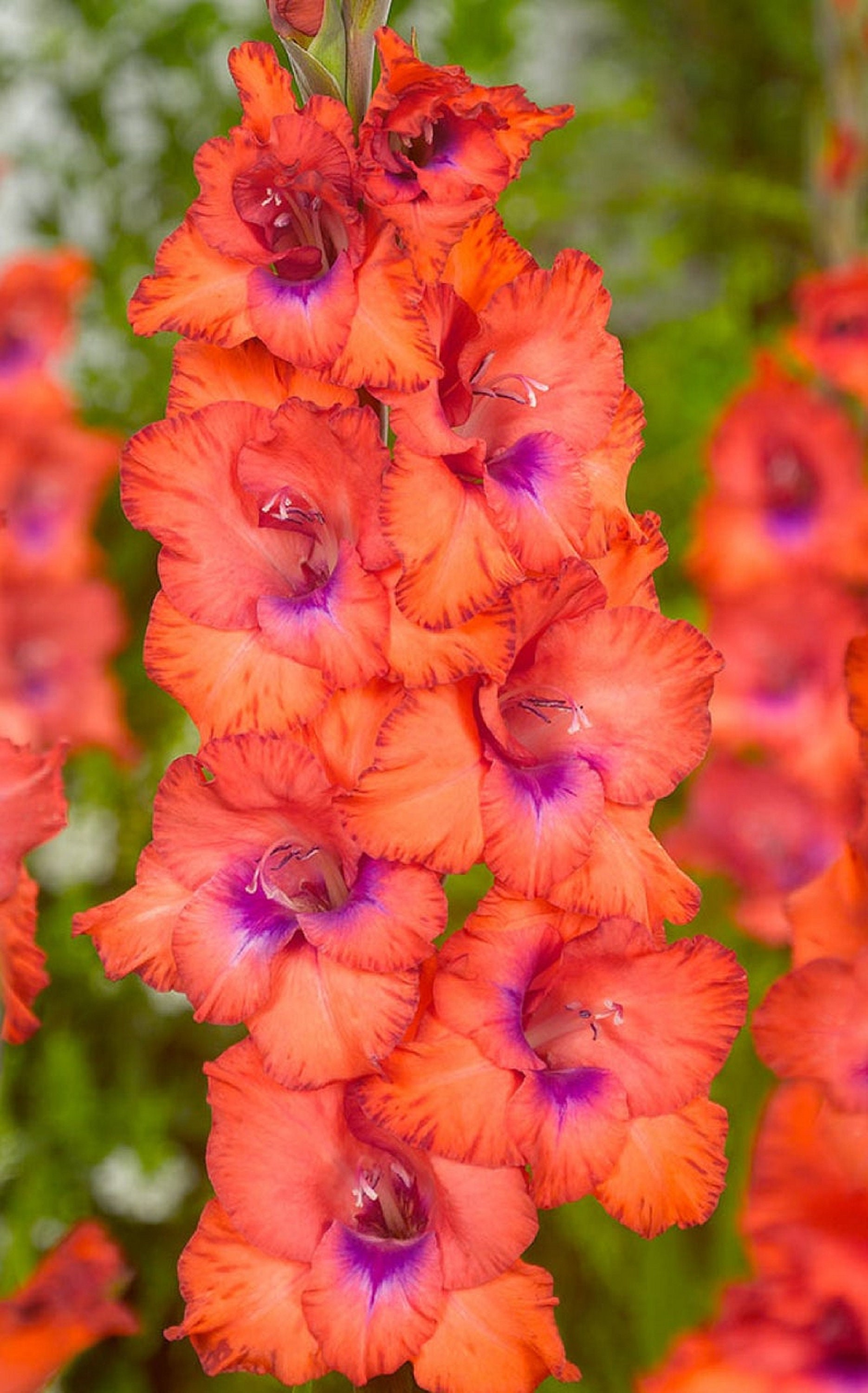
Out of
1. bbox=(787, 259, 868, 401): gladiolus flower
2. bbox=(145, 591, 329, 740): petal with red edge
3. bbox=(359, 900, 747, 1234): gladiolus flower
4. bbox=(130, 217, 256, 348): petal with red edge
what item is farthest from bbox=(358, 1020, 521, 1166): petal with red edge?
bbox=(787, 259, 868, 401): gladiolus flower

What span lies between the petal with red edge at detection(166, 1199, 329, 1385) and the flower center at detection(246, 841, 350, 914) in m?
0.10

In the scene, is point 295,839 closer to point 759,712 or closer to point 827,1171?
point 827,1171

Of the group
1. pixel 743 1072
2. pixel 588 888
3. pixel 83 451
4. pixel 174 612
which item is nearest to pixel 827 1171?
pixel 588 888

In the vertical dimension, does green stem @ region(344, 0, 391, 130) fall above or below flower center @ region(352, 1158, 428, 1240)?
above

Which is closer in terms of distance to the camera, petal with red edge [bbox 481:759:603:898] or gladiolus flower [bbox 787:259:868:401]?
petal with red edge [bbox 481:759:603:898]

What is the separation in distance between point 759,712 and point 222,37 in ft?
3.51

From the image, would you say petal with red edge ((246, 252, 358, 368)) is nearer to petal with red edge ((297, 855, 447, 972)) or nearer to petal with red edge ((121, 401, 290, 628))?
petal with red edge ((121, 401, 290, 628))

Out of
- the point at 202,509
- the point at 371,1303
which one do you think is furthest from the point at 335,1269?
the point at 202,509

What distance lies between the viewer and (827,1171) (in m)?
0.49

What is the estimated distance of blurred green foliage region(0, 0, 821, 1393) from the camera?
45.5 inches

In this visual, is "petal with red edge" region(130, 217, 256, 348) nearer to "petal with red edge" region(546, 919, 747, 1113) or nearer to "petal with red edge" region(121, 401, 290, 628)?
"petal with red edge" region(121, 401, 290, 628)

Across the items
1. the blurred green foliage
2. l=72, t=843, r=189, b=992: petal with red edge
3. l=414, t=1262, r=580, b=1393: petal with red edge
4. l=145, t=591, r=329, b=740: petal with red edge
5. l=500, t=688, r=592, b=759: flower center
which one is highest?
l=145, t=591, r=329, b=740: petal with red edge

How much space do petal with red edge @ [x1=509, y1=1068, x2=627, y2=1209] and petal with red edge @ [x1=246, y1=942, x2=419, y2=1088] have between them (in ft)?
0.14

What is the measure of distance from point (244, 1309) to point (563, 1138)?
0.11m
